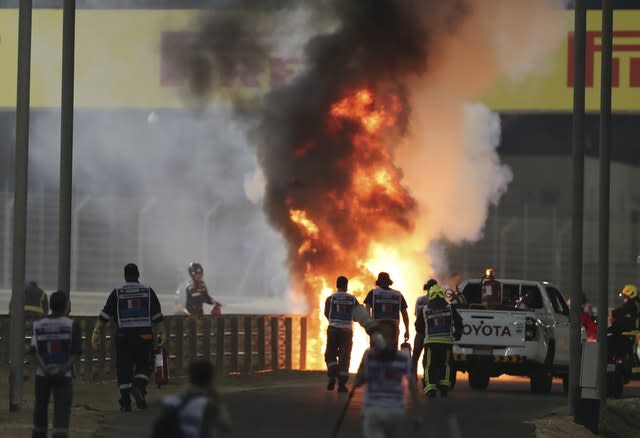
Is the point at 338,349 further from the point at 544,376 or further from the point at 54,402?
the point at 54,402

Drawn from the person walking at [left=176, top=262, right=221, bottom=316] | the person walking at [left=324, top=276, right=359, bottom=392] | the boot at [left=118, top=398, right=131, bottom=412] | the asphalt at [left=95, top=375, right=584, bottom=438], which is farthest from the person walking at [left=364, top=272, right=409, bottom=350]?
the person walking at [left=176, top=262, right=221, bottom=316]

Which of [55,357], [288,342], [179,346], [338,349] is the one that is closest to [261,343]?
[288,342]

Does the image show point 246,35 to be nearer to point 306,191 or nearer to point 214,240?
point 214,240

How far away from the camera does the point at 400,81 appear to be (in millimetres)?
37750

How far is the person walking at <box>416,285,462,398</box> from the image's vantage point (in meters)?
23.6

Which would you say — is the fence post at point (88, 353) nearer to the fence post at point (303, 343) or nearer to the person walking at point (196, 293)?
the fence post at point (303, 343)

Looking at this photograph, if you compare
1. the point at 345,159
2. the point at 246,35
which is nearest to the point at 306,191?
the point at 345,159

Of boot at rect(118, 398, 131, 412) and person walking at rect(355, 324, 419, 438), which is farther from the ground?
person walking at rect(355, 324, 419, 438)

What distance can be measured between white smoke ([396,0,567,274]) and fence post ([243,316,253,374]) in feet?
27.3

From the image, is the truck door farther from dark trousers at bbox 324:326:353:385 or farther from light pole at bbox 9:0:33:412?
light pole at bbox 9:0:33:412

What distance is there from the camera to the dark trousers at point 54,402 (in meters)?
14.5

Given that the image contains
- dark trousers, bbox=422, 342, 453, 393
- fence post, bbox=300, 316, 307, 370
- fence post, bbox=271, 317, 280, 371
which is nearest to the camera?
dark trousers, bbox=422, 342, 453, 393

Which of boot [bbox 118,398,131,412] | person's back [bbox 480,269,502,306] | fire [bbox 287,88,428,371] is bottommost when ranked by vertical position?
boot [bbox 118,398,131,412]

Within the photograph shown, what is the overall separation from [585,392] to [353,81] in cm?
1748
